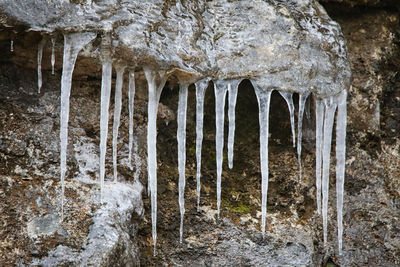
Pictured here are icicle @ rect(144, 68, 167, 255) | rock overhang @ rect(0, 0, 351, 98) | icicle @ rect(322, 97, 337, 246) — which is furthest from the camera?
icicle @ rect(322, 97, 337, 246)

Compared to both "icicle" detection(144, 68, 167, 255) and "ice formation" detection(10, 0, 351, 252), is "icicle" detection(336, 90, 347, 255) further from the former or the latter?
"icicle" detection(144, 68, 167, 255)

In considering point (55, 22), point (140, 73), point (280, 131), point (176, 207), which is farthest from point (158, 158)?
point (55, 22)

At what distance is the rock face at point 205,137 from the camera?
7.48 feet

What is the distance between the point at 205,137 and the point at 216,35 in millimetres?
584

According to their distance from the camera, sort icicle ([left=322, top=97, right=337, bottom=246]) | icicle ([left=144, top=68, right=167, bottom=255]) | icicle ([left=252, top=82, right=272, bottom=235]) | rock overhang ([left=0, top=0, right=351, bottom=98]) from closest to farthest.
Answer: rock overhang ([left=0, top=0, right=351, bottom=98]) < icicle ([left=144, top=68, right=167, bottom=255]) < icicle ([left=252, top=82, right=272, bottom=235]) < icicle ([left=322, top=97, right=337, bottom=246])

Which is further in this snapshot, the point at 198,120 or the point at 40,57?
the point at 198,120

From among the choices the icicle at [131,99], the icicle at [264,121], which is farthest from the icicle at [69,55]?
the icicle at [264,121]

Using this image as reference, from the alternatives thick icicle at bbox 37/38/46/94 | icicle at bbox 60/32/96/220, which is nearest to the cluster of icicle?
icicle at bbox 60/32/96/220

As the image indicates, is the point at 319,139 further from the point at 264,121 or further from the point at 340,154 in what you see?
the point at 264,121

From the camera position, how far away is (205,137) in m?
2.92

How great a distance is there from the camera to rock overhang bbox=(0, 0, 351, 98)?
2238mm

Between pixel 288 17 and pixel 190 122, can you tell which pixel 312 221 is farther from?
pixel 288 17

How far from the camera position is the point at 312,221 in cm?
283

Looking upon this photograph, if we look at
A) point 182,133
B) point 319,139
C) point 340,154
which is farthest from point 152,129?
point 340,154
